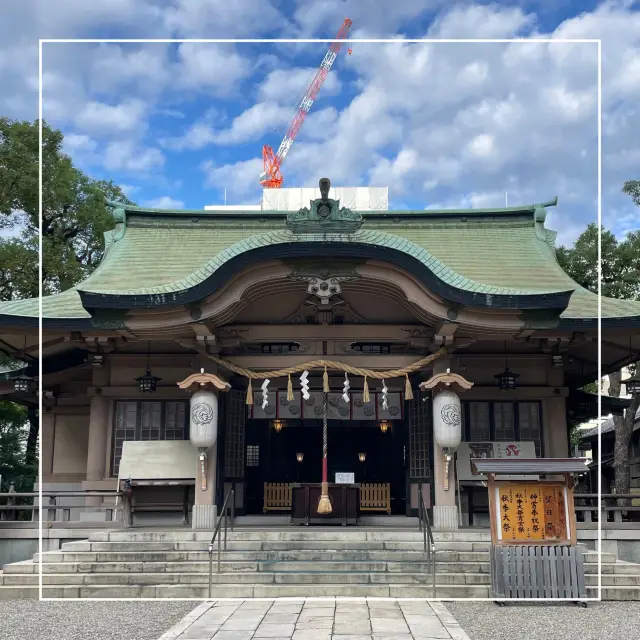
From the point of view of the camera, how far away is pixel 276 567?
34.7 ft

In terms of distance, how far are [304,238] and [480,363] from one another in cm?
462

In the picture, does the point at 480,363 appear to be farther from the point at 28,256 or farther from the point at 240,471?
the point at 28,256

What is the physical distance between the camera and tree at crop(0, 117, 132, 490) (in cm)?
2138

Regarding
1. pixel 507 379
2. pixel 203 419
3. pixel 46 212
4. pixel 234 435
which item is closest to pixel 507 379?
pixel 507 379

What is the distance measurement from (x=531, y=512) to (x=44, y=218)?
19.5 metres

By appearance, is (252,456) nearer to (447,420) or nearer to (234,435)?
(234,435)

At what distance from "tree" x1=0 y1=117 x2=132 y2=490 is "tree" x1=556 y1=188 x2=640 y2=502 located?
15.9 meters

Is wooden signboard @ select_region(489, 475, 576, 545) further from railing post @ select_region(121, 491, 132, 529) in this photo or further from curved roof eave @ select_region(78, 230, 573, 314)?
railing post @ select_region(121, 491, 132, 529)

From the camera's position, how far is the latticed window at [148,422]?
14.7m

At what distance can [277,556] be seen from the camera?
1092cm

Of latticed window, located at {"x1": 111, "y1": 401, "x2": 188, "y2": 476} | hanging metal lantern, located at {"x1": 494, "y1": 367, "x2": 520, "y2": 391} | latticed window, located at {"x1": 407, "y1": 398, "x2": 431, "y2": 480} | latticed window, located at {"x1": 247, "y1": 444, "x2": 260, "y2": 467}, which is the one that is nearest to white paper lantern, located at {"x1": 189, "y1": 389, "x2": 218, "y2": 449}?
latticed window, located at {"x1": 111, "y1": 401, "x2": 188, "y2": 476}

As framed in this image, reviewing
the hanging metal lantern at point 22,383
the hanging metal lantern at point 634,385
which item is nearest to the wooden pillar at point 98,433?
the hanging metal lantern at point 22,383

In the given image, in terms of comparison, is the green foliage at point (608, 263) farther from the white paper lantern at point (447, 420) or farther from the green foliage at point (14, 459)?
the green foliage at point (14, 459)

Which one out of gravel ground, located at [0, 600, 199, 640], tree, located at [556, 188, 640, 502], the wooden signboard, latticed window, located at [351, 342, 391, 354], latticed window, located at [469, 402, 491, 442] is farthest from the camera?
tree, located at [556, 188, 640, 502]
